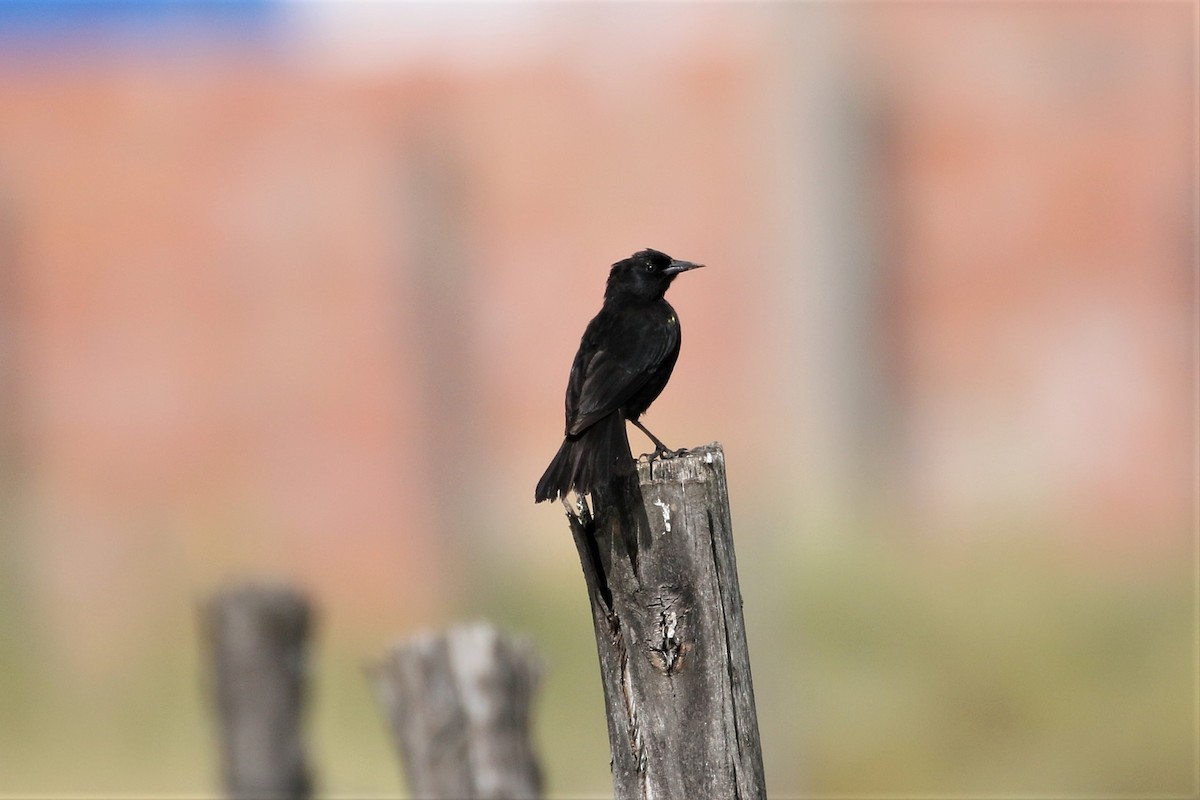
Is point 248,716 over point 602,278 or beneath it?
beneath

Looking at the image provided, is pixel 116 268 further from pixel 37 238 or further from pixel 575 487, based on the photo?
pixel 575 487

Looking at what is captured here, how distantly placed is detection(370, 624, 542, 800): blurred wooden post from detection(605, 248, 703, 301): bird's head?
4.62 feet

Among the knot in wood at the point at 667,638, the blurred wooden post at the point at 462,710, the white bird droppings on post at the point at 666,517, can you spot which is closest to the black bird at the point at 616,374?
the white bird droppings on post at the point at 666,517

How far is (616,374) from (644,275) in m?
1.12

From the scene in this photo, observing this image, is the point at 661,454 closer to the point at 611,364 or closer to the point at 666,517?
the point at 611,364

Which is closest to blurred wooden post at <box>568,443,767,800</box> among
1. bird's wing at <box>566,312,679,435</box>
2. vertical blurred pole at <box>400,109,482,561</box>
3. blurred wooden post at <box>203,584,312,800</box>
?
bird's wing at <box>566,312,679,435</box>

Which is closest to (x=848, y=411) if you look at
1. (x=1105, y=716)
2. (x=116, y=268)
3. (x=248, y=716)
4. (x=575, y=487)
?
(x=1105, y=716)

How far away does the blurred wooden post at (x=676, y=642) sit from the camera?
8.97ft

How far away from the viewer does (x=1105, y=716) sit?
1073cm

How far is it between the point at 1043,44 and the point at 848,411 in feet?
14.6

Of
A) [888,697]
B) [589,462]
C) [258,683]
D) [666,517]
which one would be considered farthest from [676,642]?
[888,697]

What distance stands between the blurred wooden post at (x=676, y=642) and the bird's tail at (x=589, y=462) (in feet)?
0.60

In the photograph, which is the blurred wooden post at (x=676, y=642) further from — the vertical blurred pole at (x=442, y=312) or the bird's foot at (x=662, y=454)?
the vertical blurred pole at (x=442, y=312)

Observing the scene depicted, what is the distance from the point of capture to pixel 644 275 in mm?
4770
